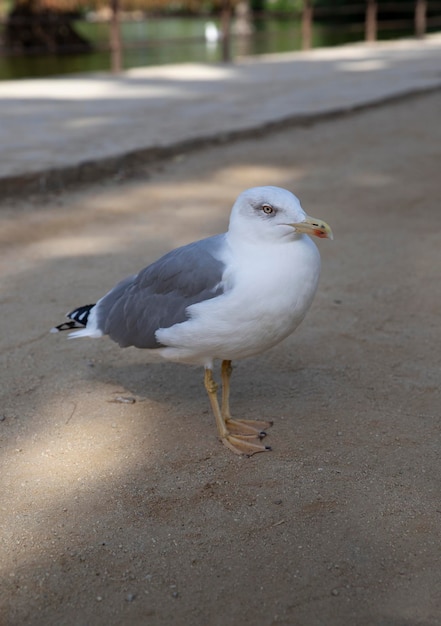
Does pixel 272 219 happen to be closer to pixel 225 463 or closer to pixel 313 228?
→ pixel 313 228

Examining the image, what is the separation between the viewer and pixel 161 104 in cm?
786

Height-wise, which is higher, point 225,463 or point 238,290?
point 238,290

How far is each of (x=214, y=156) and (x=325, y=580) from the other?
4.65m

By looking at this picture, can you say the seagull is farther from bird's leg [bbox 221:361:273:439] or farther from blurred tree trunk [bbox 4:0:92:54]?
blurred tree trunk [bbox 4:0:92:54]

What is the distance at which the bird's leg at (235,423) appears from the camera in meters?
2.62

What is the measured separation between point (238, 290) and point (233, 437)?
1.72 ft

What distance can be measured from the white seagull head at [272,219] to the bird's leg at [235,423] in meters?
0.56

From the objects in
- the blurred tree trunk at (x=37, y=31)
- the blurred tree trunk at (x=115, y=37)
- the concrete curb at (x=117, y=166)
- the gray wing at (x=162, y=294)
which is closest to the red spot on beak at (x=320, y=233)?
the gray wing at (x=162, y=294)

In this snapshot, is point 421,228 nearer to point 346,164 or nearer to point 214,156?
point 346,164

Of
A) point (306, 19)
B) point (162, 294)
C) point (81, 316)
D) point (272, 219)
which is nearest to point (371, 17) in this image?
point (306, 19)

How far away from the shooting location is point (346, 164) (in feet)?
19.8

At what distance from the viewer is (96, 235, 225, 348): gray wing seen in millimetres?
2377

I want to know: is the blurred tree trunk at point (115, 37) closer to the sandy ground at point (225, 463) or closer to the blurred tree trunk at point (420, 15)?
the sandy ground at point (225, 463)

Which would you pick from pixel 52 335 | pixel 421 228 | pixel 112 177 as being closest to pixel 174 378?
pixel 52 335
